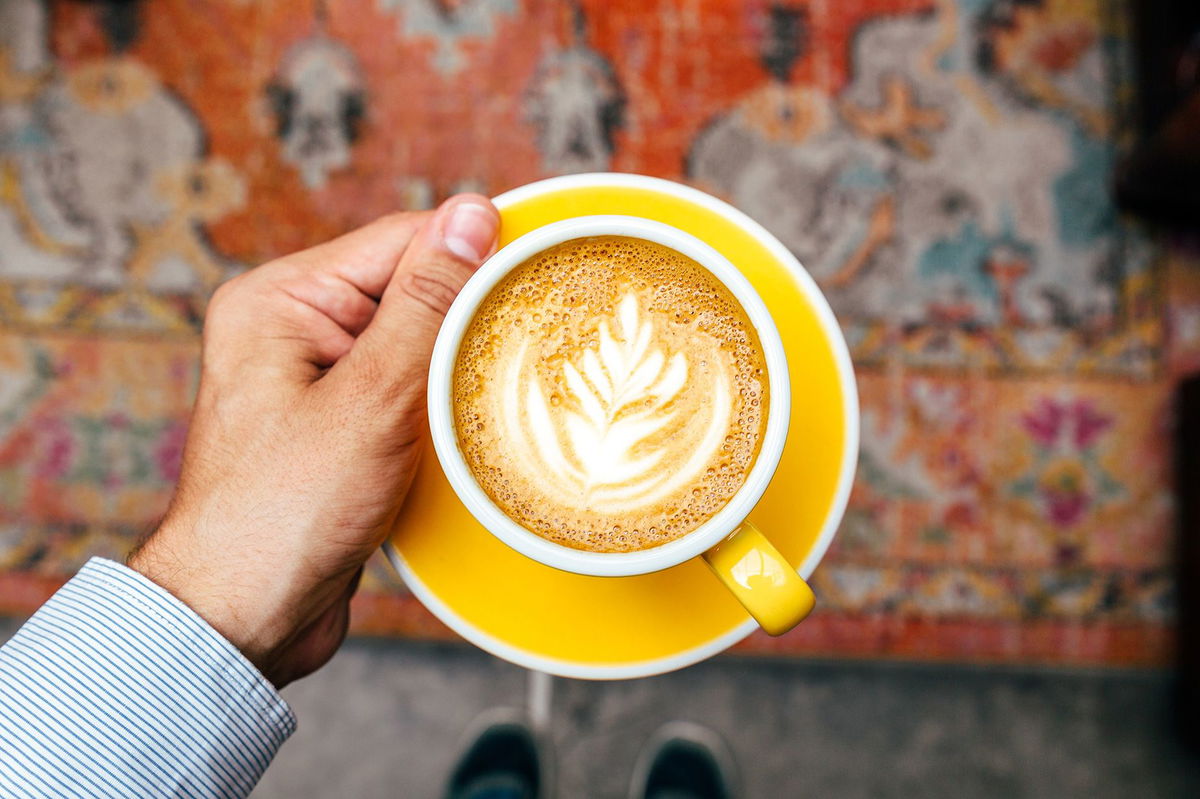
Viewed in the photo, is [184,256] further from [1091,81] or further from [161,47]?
[1091,81]

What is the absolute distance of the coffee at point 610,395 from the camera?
2.22 feet

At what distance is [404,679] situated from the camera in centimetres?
138

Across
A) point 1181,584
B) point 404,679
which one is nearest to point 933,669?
point 1181,584

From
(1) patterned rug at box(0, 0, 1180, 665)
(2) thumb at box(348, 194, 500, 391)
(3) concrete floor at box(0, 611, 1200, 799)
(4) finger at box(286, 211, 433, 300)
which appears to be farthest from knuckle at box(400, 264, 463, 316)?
→ (3) concrete floor at box(0, 611, 1200, 799)

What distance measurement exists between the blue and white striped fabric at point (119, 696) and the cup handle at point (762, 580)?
0.47 meters

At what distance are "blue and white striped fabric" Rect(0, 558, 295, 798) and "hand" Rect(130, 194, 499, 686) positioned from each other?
0.03 m

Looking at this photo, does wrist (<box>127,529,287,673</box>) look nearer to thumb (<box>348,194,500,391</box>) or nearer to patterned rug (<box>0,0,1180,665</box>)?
thumb (<box>348,194,500,391</box>)

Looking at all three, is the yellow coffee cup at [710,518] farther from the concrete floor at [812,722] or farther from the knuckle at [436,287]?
the concrete floor at [812,722]

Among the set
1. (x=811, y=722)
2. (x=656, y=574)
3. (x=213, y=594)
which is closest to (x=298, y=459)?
(x=213, y=594)

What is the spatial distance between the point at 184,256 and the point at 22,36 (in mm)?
497

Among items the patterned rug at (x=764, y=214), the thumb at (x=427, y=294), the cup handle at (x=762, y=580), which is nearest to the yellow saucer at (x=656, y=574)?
the thumb at (x=427, y=294)

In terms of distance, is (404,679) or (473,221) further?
(404,679)

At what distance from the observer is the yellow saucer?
76 cm

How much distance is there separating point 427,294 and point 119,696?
Result: 452mm
